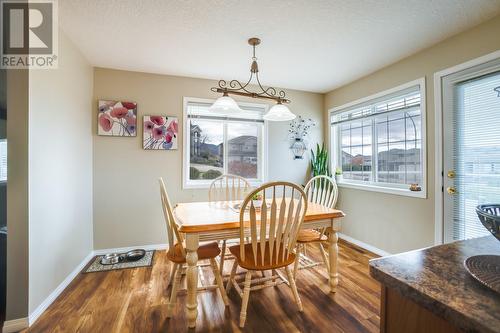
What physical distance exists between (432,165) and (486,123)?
0.56m

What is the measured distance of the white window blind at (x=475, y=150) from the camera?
1.96 m

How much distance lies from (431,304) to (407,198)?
2.56 m

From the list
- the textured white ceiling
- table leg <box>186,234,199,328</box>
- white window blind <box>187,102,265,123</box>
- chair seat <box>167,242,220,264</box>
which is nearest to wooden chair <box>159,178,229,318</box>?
chair seat <box>167,242,220,264</box>

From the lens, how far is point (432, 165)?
2.39 meters

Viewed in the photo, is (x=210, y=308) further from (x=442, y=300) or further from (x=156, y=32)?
(x=156, y=32)

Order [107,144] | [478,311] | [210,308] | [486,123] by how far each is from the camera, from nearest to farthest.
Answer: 1. [478,311]
2. [210,308]
3. [486,123]
4. [107,144]

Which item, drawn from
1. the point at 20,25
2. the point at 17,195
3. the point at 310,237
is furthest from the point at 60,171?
the point at 310,237

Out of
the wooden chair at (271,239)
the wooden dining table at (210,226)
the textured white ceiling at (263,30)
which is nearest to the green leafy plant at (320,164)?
the textured white ceiling at (263,30)

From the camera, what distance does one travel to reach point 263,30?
212 cm

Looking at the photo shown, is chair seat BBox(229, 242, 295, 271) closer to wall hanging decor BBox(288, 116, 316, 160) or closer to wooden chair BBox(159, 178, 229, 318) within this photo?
wooden chair BBox(159, 178, 229, 318)

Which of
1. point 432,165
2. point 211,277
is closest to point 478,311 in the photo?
point 211,277

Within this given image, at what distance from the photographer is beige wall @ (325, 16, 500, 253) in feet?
6.88

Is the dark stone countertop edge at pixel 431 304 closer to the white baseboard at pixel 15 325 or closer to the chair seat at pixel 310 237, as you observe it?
the chair seat at pixel 310 237

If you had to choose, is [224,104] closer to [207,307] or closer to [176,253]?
[176,253]
